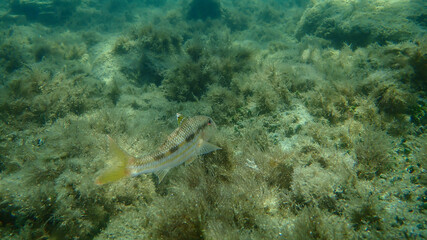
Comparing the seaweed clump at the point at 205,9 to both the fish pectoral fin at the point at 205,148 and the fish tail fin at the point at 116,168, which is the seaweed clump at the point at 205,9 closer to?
the fish pectoral fin at the point at 205,148

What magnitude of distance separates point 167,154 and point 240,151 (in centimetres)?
163

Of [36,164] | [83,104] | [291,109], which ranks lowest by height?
[83,104]

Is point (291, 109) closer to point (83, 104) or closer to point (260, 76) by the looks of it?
point (260, 76)

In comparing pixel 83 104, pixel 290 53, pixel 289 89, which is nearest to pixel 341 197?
pixel 289 89

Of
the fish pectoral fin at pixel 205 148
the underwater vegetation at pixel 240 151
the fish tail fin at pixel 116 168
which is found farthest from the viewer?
the fish pectoral fin at pixel 205 148

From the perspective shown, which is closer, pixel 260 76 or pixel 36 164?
pixel 36 164

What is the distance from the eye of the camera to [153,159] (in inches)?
93.0

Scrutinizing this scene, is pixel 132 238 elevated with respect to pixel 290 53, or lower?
lower

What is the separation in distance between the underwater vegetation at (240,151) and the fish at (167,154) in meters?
0.55

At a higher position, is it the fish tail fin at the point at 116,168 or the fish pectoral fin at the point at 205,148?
the fish pectoral fin at the point at 205,148

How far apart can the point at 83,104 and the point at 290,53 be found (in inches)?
323

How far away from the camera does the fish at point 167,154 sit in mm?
2246

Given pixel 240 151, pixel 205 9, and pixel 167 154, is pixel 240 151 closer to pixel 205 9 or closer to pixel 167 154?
pixel 167 154

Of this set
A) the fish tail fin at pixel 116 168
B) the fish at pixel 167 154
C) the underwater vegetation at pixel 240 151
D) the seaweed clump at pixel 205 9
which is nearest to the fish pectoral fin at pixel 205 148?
the fish at pixel 167 154
